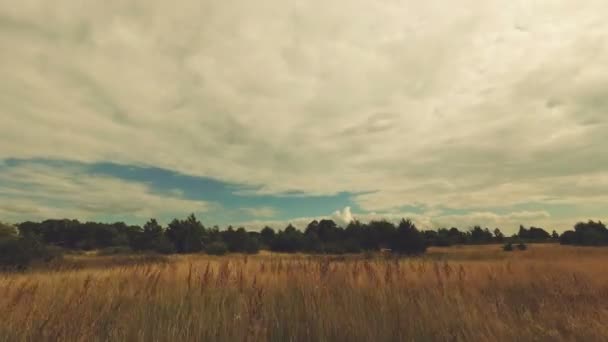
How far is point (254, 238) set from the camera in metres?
56.7

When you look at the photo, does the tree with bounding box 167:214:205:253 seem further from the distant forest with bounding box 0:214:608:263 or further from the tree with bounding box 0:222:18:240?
the tree with bounding box 0:222:18:240

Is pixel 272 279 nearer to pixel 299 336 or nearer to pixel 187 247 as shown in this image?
pixel 299 336

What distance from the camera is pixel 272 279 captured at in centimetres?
570

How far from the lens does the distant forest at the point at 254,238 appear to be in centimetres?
4381

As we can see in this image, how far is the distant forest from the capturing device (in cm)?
4381

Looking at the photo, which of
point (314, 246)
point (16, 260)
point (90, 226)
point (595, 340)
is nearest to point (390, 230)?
point (314, 246)

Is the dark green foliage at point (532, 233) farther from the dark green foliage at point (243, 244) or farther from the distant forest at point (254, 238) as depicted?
the dark green foliage at point (243, 244)

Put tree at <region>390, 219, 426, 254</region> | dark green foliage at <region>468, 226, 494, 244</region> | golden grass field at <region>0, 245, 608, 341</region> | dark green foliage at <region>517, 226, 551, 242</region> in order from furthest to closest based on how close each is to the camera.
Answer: dark green foliage at <region>517, 226, 551, 242</region> → dark green foliage at <region>468, 226, 494, 244</region> → tree at <region>390, 219, 426, 254</region> → golden grass field at <region>0, 245, 608, 341</region>

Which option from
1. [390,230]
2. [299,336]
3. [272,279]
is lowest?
[299,336]

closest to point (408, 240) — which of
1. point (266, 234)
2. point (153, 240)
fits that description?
point (153, 240)

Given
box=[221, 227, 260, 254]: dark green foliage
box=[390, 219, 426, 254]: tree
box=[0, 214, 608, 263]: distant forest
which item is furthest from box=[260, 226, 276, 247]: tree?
box=[390, 219, 426, 254]: tree

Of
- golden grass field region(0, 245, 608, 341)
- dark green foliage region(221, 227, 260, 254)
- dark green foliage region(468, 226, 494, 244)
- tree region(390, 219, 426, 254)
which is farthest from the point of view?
dark green foliage region(468, 226, 494, 244)

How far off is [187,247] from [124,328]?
5501cm

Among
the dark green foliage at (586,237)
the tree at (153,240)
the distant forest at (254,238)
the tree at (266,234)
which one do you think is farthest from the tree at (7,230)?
the dark green foliage at (586,237)
